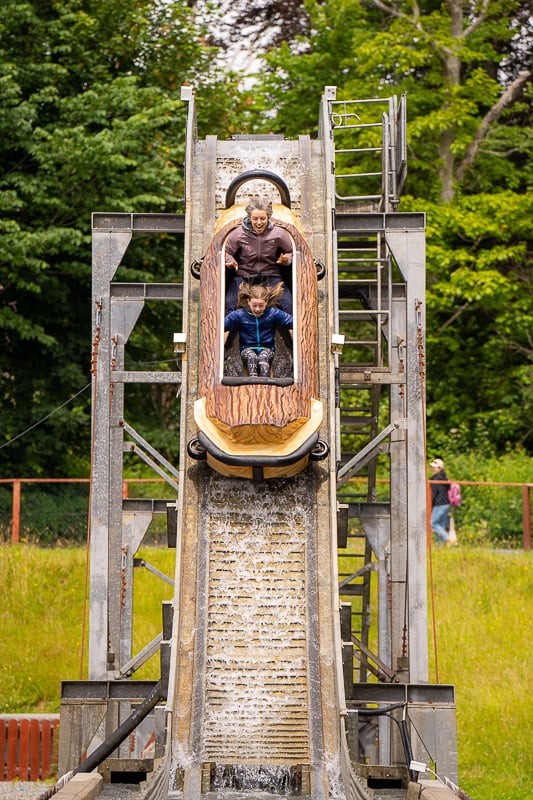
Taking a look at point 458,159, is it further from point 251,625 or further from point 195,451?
point 251,625

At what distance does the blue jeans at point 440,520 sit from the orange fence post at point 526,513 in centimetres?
125

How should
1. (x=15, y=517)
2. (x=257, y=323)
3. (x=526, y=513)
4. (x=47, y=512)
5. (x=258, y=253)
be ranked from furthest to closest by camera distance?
(x=526, y=513)
(x=47, y=512)
(x=15, y=517)
(x=258, y=253)
(x=257, y=323)

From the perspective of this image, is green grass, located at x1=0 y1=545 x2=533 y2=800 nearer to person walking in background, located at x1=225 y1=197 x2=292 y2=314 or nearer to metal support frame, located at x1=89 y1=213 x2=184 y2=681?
metal support frame, located at x1=89 y1=213 x2=184 y2=681

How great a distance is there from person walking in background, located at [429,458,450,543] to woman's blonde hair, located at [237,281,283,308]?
10.0 metres

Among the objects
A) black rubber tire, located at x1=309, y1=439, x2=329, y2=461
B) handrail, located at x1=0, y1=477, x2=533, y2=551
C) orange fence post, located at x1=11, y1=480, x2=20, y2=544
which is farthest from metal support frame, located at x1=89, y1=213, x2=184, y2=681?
orange fence post, located at x1=11, y1=480, x2=20, y2=544

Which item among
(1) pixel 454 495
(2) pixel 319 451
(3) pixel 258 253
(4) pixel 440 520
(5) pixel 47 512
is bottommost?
(2) pixel 319 451

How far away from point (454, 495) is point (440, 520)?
603 millimetres

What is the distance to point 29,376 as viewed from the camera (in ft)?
86.1

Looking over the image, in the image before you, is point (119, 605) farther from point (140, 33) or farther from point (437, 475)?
point (140, 33)

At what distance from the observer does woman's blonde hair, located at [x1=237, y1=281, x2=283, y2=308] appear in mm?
12781

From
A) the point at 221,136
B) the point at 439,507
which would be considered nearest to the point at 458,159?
the point at 221,136

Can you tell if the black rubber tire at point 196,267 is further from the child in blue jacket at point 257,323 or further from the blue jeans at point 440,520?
the blue jeans at point 440,520

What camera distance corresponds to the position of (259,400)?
11.9 metres

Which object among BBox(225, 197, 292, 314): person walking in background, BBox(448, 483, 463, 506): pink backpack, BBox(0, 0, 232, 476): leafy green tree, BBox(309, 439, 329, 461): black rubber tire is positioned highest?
BBox(0, 0, 232, 476): leafy green tree
